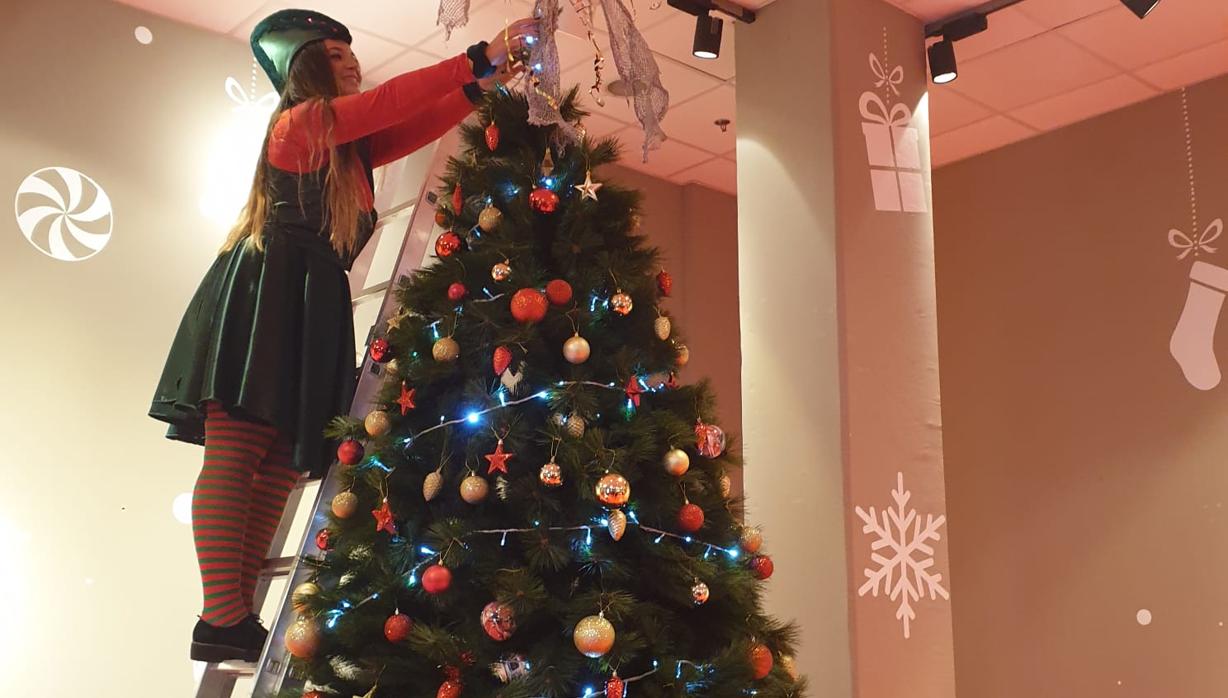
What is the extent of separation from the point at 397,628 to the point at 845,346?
1879mm

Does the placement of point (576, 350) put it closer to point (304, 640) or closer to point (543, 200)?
point (543, 200)

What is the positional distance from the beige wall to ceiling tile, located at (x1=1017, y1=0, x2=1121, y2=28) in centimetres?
79

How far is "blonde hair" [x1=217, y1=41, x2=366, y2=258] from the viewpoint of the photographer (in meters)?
1.98

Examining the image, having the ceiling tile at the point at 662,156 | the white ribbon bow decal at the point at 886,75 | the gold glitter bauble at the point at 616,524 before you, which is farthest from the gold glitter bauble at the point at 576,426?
the ceiling tile at the point at 662,156

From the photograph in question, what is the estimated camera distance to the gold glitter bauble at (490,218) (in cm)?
165

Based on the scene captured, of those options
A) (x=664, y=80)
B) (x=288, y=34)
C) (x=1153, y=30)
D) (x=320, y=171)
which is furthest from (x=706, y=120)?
(x=320, y=171)

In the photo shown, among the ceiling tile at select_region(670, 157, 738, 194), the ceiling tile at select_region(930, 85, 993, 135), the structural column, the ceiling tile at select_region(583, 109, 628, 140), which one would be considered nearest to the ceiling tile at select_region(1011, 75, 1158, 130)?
the ceiling tile at select_region(930, 85, 993, 135)

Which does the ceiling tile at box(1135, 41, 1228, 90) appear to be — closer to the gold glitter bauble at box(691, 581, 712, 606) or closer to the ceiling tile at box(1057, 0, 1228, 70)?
the ceiling tile at box(1057, 0, 1228, 70)

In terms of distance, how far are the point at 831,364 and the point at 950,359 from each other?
178 cm

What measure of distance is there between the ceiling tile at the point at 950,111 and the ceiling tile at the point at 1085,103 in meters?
0.15

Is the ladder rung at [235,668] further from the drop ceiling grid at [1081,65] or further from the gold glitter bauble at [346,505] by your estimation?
the drop ceiling grid at [1081,65]

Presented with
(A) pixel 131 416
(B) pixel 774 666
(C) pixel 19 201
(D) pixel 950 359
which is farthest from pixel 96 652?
(D) pixel 950 359

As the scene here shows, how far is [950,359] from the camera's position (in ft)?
15.3

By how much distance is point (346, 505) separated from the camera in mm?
1596
